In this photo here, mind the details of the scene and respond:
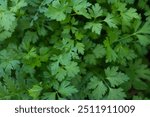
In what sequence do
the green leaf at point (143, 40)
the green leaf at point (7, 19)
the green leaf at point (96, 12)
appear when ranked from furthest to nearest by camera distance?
the green leaf at point (143, 40)
the green leaf at point (96, 12)
the green leaf at point (7, 19)

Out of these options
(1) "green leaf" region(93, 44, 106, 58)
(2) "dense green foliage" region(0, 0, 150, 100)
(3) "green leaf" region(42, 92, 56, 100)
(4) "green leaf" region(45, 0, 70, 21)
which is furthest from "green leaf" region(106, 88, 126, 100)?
(4) "green leaf" region(45, 0, 70, 21)

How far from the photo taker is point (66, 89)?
7.76ft

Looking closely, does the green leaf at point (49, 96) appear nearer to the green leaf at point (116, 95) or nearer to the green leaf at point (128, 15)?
the green leaf at point (116, 95)

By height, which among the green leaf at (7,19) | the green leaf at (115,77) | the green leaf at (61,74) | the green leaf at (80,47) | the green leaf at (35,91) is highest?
the green leaf at (7,19)

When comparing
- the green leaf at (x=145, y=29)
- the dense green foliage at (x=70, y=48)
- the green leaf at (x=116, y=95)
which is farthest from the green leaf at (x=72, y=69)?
the green leaf at (x=145, y=29)

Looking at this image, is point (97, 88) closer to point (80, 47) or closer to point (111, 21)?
point (80, 47)

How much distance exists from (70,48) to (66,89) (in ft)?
0.92

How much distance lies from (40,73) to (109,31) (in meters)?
0.59

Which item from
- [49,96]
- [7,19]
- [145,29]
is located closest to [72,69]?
[49,96]

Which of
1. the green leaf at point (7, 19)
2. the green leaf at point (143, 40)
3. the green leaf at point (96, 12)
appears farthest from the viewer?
the green leaf at point (143, 40)

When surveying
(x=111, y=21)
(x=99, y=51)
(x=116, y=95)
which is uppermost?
(x=111, y=21)

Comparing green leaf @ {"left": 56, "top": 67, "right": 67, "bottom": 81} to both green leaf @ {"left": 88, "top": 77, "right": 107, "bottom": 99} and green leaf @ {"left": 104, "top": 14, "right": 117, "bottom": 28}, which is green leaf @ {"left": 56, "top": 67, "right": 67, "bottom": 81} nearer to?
green leaf @ {"left": 88, "top": 77, "right": 107, "bottom": 99}

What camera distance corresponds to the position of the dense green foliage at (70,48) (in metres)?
2.37

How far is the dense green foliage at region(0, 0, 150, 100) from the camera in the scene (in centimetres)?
237
